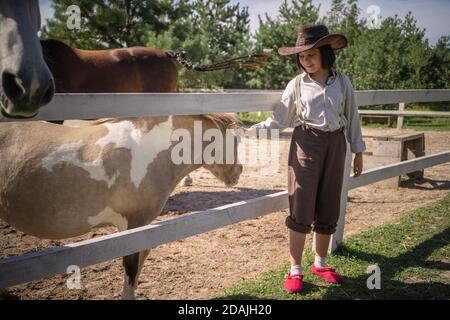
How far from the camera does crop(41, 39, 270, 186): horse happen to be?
18.3 feet

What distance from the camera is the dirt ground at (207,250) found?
2.80 meters

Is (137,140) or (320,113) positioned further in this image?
(137,140)

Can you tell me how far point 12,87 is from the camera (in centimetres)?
143

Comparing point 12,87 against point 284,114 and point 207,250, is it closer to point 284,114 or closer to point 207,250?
point 284,114

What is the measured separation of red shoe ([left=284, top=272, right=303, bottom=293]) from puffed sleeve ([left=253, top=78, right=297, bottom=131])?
3.40 feet

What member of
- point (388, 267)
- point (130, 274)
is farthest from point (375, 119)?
point (130, 274)

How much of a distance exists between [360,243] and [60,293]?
2.60m

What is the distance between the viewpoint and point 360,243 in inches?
139

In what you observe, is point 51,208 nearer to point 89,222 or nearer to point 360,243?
point 89,222

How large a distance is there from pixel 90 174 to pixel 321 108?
1534 mm

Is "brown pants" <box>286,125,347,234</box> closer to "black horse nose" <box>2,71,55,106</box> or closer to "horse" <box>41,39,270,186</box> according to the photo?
"black horse nose" <box>2,71,55,106</box>

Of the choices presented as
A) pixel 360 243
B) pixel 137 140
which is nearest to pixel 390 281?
pixel 360 243

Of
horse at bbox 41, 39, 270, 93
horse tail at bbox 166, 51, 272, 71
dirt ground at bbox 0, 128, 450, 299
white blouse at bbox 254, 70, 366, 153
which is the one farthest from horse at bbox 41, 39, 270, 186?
white blouse at bbox 254, 70, 366, 153

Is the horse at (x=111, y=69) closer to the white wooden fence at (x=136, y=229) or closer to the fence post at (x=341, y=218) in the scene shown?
the fence post at (x=341, y=218)
